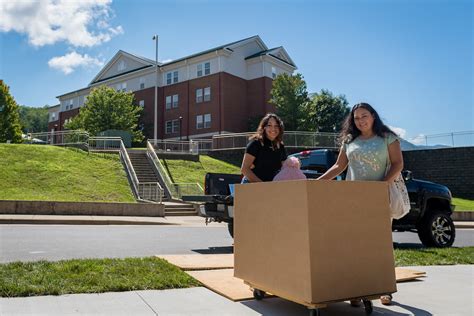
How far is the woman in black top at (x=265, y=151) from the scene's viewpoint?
16.1ft

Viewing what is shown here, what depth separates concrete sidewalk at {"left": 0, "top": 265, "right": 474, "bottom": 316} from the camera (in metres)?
3.43

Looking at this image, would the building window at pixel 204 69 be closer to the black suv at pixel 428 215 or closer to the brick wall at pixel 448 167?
the brick wall at pixel 448 167

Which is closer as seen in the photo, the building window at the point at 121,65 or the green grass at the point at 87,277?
the green grass at the point at 87,277

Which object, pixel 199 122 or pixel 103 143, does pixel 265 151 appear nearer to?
pixel 103 143

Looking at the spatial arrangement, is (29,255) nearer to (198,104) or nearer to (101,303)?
(101,303)

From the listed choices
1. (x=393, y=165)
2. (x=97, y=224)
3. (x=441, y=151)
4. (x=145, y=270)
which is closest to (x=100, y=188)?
(x=97, y=224)

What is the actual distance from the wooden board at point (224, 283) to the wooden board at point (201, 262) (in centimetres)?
25

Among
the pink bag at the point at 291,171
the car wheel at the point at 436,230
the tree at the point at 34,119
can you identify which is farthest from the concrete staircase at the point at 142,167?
the tree at the point at 34,119

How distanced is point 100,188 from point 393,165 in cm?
1891

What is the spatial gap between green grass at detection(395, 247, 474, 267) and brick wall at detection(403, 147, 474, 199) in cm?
2409

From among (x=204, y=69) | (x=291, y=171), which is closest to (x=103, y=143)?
(x=204, y=69)

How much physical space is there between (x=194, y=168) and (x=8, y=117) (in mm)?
34822

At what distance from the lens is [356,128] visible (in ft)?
13.7

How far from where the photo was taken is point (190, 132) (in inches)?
1751
